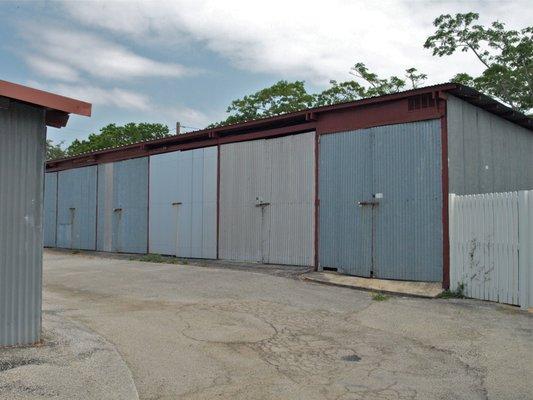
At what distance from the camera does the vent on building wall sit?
12.6 m

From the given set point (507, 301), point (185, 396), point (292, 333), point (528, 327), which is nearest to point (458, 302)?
point (507, 301)

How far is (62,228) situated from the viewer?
27156mm

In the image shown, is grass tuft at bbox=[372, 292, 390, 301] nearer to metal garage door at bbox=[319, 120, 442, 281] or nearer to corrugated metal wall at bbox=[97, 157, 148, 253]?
metal garage door at bbox=[319, 120, 442, 281]

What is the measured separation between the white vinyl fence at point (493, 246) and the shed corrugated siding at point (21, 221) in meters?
8.40

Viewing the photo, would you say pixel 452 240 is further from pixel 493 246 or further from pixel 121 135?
pixel 121 135

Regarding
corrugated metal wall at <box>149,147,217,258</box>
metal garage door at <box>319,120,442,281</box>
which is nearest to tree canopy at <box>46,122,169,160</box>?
corrugated metal wall at <box>149,147,217,258</box>

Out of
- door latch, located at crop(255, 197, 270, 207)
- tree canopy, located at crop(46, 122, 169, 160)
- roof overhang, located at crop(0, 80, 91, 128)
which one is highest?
tree canopy, located at crop(46, 122, 169, 160)

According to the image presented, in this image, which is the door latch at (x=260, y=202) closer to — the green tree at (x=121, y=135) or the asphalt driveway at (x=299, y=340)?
the asphalt driveway at (x=299, y=340)

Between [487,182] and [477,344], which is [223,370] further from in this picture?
[487,182]

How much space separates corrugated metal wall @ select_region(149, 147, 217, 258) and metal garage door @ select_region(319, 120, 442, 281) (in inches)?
211

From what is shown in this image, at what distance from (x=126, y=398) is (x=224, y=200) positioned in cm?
1359

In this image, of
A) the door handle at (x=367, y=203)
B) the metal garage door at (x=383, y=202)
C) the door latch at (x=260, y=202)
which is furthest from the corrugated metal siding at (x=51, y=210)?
the door handle at (x=367, y=203)

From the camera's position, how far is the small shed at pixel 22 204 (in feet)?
19.1

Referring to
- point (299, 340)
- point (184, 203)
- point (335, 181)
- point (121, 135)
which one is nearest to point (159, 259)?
point (184, 203)
